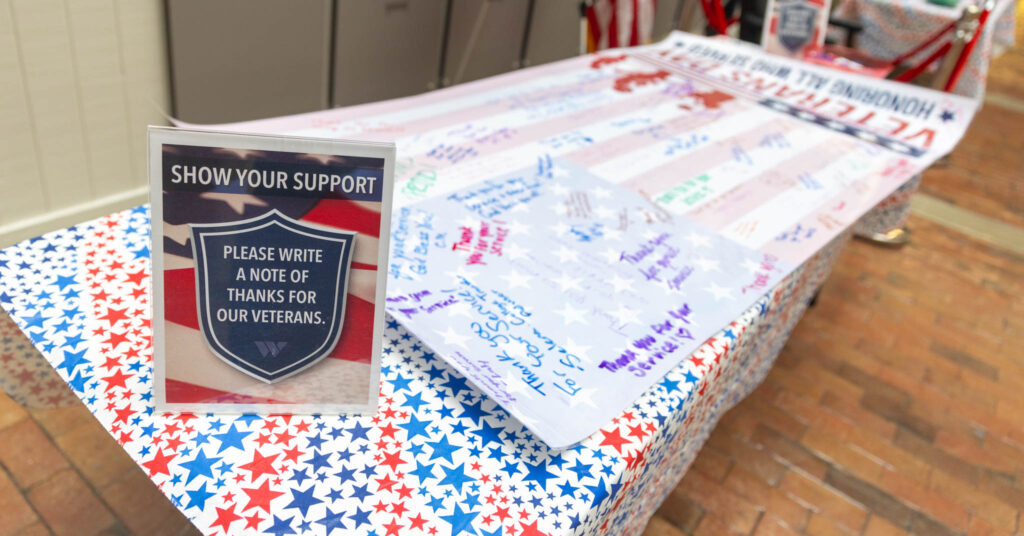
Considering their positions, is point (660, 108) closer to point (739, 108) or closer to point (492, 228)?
Result: point (739, 108)

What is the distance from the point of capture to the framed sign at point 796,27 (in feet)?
7.09

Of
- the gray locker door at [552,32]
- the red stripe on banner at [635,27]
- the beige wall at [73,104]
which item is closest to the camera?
the beige wall at [73,104]

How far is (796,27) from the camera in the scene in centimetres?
217

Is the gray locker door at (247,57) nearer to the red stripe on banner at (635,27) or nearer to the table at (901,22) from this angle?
the red stripe on banner at (635,27)

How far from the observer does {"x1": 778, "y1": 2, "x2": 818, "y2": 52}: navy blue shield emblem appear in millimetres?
2160

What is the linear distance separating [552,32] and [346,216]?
347cm

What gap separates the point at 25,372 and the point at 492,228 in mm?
616

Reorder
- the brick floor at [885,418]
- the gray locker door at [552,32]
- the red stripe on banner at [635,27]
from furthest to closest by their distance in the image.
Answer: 1. the gray locker door at [552,32]
2. the red stripe on banner at [635,27]
3. the brick floor at [885,418]

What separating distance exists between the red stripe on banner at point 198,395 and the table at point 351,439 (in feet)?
0.08
